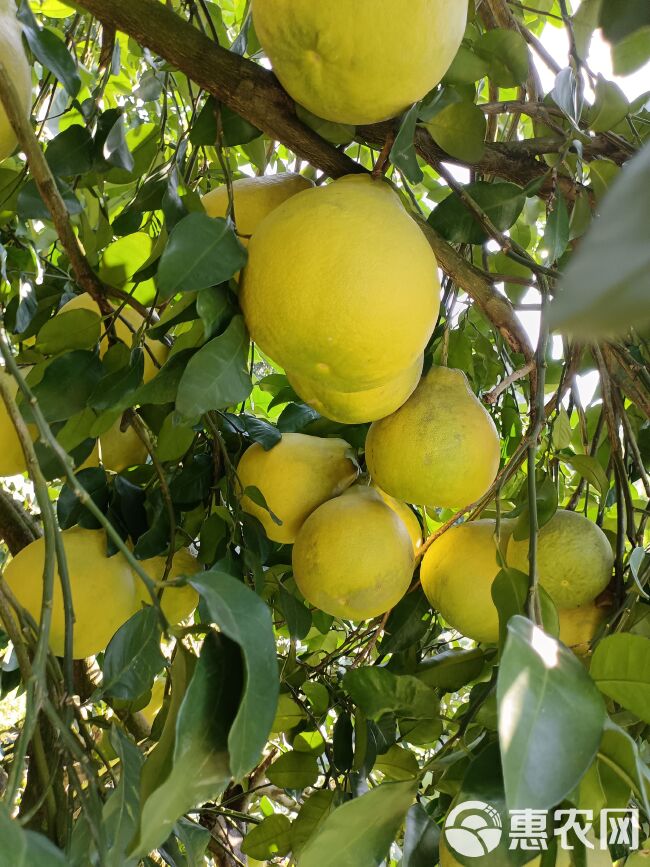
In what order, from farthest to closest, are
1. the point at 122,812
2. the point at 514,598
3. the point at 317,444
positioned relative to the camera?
the point at 317,444 → the point at 514,598 → the point at 122,812

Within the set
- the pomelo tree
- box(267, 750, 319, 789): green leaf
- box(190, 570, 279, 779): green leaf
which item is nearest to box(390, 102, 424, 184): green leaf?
the pomelo tree

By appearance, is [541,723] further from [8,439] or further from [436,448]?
[8,439]

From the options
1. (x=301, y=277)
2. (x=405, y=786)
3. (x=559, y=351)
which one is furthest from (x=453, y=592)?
(x=559, y=351)

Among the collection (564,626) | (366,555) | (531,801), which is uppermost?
(531,801)

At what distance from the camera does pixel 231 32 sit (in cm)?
178

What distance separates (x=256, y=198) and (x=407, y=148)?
7.1 inches

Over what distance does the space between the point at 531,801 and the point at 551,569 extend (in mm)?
472

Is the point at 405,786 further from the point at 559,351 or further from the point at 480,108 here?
the point at 559,351

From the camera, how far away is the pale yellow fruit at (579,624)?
869 mm

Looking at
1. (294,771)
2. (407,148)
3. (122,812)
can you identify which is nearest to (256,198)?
(407,148)

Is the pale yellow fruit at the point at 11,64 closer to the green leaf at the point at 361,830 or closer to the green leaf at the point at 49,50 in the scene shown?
the green leaf at the point at 49,50

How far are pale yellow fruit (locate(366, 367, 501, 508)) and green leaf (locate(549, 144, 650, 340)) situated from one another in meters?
0.60

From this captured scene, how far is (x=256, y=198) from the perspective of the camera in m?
0.73

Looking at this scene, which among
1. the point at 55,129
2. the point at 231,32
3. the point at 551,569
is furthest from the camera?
the point at 231,32
